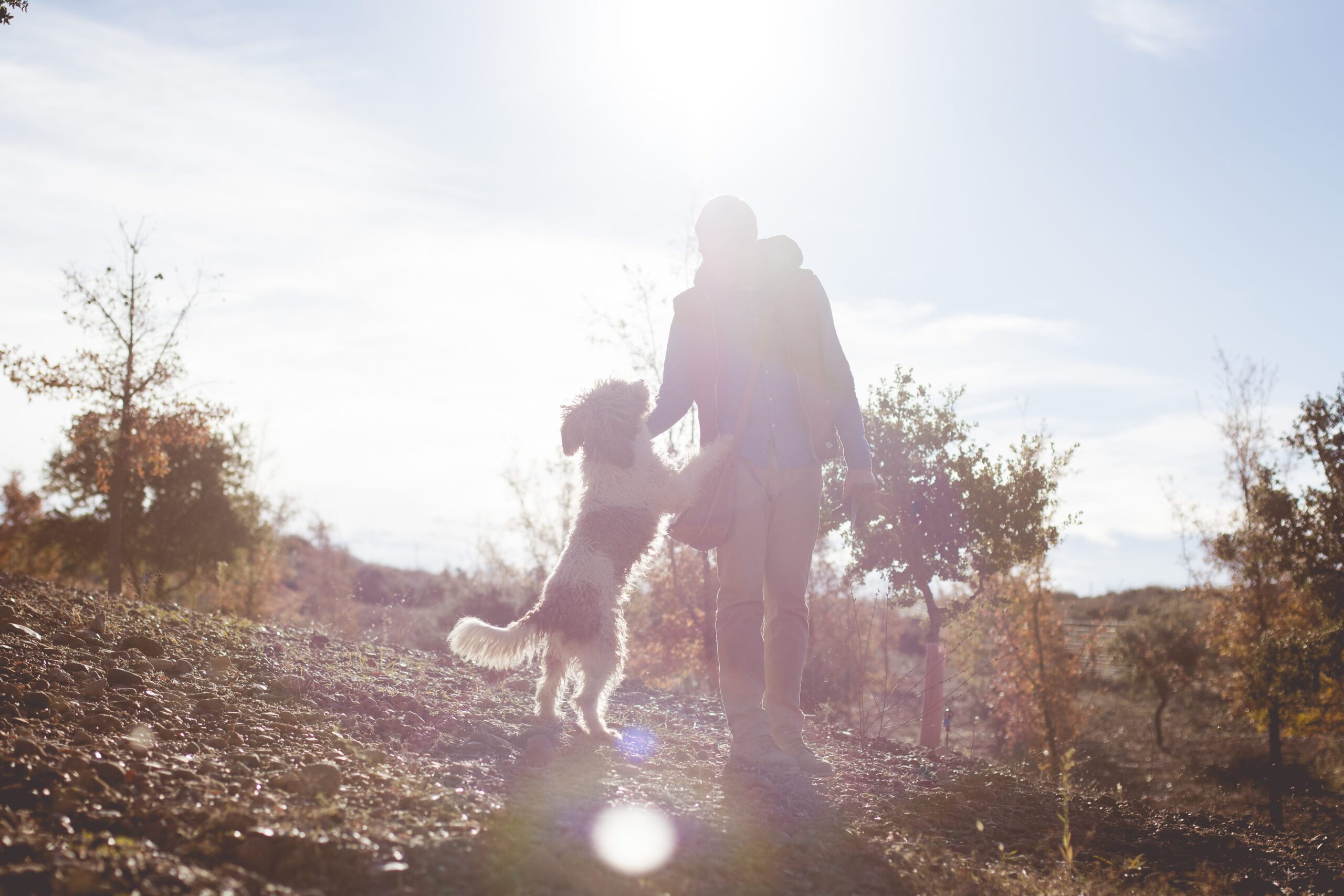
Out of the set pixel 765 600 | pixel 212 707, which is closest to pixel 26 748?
pixel 212 707

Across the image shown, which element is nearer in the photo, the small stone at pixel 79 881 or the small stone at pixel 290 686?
the small stone at pixel 79 881

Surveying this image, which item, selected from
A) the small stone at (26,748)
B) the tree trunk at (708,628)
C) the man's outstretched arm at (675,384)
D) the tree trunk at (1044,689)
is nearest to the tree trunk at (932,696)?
the tree trunk at (708,628)

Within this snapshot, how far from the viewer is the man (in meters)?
4.78

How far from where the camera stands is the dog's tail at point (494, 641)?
4973 millimetres

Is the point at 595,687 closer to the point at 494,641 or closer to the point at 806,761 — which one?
the point at 494,641

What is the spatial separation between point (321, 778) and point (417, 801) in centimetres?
35

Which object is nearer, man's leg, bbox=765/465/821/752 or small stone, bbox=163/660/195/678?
small stone, bbox=163/660/195/678

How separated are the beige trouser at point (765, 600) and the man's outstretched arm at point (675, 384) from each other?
2.00ft

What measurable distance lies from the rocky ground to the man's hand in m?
1.51

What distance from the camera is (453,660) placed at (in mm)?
7453

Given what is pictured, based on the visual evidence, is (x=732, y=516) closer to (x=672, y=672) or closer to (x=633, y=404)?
(x=633, y=404)

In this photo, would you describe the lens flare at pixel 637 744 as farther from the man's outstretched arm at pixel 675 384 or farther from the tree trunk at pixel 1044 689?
the tree trunk at pixel 1044 689

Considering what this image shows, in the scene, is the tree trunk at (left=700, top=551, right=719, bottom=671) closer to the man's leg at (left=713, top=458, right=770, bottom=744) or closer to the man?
the man

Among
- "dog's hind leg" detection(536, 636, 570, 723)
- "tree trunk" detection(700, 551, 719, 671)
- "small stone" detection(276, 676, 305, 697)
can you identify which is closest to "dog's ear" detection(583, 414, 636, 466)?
"dog's hind leg" detection(536, 636, 570, 723)
